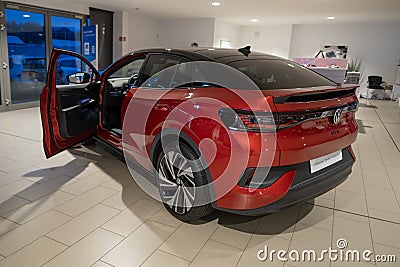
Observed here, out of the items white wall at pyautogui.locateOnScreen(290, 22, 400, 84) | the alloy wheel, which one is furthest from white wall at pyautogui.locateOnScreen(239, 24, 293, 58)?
the alloy wheel

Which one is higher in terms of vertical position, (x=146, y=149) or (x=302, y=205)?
(x=146, y=149)

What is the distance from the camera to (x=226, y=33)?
10.6 m

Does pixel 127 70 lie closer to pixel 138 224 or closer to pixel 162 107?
pixel 162 107

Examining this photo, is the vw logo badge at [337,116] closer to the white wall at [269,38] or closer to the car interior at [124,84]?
the car interior at [124,84]

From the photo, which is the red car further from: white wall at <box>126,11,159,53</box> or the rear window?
white wall at <box>126,11,159,53</box>

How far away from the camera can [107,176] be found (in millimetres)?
2947

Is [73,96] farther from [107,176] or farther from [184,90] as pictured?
[184,90]

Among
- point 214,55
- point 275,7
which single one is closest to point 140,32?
point 275,7

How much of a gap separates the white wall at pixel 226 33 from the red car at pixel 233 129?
25.1 feet

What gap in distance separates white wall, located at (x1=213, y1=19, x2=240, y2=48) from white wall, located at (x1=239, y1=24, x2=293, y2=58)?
40 centimetres

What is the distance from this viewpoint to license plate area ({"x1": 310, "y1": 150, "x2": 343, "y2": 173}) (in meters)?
1.85

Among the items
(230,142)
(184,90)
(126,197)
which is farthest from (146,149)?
(230,142)

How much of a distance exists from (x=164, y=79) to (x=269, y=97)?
0.98 m

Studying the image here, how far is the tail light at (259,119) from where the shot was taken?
64.7 inches
